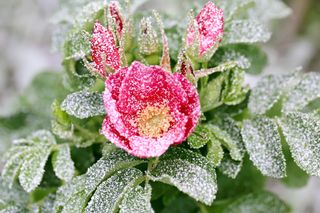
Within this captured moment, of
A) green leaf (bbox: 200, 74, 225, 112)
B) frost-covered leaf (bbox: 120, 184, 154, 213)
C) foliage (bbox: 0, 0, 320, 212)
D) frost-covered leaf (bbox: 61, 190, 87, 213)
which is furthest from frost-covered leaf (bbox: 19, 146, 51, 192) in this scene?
green leaf (bbox: 200, 74, 225, 112)

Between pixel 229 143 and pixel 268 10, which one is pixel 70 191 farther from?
pixel 268 10

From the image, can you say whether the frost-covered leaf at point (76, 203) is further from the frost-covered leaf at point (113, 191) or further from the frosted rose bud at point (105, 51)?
the frosted rose bud at point (105, 51)

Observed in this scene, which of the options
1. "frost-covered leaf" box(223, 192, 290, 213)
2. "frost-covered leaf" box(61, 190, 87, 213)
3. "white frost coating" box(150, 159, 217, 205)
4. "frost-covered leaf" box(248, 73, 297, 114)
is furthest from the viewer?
"frost-covered leaf" box(223, 192, 290, 213)

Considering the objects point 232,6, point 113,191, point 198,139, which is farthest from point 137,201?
point 232,6

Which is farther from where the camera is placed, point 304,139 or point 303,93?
point 303,93

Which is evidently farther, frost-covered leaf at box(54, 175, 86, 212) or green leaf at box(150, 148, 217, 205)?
frost-covered leaf at box(54, 175, 86, 212)

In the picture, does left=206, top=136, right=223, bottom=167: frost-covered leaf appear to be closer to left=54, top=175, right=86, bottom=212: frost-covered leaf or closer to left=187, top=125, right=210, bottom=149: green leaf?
left=187, top=125, right=210, bottom=149: green leaf

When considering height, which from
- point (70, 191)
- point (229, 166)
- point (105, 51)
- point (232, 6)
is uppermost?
point (105, 51)

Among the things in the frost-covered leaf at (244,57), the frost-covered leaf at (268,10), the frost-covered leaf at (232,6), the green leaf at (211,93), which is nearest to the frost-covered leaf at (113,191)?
the green leaf at (211,93)
